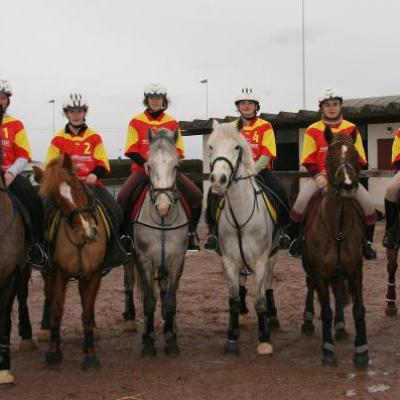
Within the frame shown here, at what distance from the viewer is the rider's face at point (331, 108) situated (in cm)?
633

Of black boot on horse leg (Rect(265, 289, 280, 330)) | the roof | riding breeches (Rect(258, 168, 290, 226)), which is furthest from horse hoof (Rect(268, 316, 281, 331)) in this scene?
the roof

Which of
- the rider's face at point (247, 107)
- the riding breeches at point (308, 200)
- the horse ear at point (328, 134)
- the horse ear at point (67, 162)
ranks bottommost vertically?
the riding breeches at point (308, 200)

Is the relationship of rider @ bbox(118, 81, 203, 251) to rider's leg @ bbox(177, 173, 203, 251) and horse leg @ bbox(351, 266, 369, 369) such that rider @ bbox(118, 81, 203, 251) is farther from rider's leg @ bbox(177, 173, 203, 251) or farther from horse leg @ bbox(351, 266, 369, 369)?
horse leg @ bbox(351, 266, 369, 369)

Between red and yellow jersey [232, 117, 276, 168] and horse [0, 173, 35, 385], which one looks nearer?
horse [0, 173, 35, 385]

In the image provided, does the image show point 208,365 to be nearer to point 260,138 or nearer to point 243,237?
point 243,237

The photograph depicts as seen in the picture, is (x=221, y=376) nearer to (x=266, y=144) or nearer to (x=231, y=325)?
(x=231, y=325)

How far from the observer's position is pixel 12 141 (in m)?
6.09

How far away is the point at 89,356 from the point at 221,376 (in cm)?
136

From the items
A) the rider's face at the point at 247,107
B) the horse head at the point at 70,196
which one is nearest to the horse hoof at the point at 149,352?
the horse head at the point at 70,196

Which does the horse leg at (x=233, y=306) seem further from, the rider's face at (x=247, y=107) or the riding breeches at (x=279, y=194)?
the rider's face at (x=247, y=107)

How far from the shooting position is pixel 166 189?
568 centimetres

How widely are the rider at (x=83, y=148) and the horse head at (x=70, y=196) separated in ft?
2.75

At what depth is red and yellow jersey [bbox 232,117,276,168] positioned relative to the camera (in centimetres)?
700

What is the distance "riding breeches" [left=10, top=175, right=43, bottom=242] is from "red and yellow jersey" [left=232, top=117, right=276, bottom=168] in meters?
2.62
